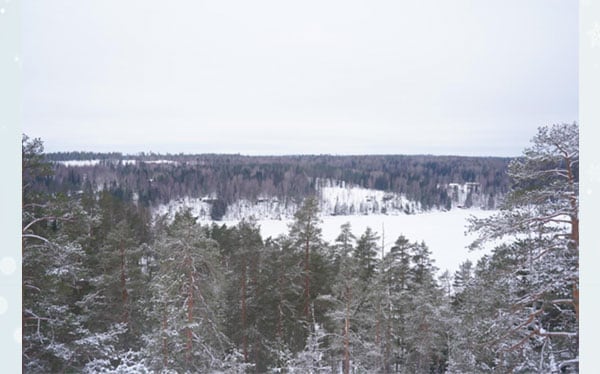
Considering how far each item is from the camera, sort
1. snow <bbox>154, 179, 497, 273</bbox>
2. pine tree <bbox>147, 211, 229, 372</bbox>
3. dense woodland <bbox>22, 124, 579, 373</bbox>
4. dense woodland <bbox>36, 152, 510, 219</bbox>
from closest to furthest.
→ dense woodland <bbox>22, 124, 579, 373</bbox>
pine tree <bbox>147, 211, 229, 372</bbox>
snow <bbox>154, 179, 497, 273</bbox>
dense woodland <bbox>36, 152, 510, 219</bbox>

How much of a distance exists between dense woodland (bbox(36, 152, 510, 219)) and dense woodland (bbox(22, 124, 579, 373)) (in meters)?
7.06

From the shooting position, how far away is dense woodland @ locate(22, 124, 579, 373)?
2674 millimetres

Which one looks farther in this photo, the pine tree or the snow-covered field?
the snow-covered field

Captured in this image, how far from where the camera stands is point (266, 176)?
27.5m

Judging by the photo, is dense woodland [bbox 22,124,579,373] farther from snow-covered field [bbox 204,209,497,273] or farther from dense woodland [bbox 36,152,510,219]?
dense woodland [bbox 36,152,510,219]

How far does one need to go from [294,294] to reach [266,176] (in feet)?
71.7

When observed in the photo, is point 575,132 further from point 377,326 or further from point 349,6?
point 377,326

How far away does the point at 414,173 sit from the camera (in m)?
21.0

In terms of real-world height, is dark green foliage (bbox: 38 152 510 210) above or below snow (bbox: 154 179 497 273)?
above

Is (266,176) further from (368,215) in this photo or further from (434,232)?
(434,232)

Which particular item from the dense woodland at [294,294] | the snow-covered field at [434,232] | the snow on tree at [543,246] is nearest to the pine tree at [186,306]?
the dense woodland at [294,294]

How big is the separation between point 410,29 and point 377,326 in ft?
14.7

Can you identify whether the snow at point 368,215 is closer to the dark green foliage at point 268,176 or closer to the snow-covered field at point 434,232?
the snow-covered field at point 434,232

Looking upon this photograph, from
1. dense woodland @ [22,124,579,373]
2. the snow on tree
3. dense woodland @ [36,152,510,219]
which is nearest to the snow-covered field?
dense woodland @ [36,152,510,219]
